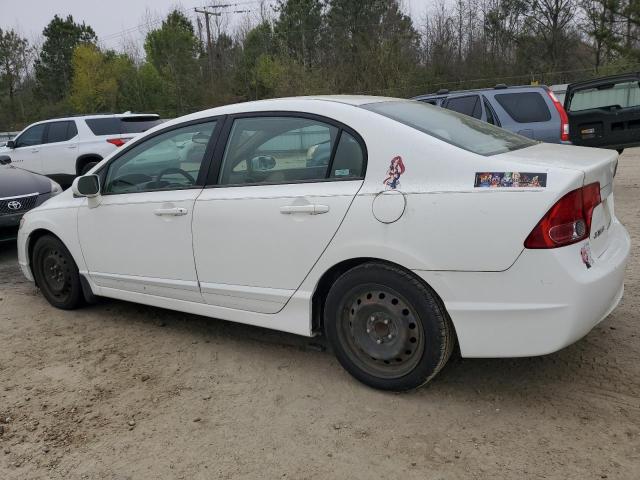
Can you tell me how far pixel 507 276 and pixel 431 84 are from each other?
3014 cm

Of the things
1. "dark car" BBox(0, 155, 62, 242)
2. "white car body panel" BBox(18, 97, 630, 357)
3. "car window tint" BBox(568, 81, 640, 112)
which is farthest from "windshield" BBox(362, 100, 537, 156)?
"car window tint" BBox(568, 81, 640, 112)

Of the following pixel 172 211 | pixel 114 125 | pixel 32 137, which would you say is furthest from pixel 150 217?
pixel 32 137

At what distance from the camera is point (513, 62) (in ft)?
122

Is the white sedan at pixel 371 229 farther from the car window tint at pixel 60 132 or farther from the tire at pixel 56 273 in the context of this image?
the car window tint at pixel 60 132

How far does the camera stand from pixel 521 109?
916 centimetres

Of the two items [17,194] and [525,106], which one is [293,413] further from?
[525,106]

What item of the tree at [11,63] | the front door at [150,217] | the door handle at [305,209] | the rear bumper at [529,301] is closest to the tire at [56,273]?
the front door at [150,217]

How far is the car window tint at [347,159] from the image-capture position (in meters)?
3.16

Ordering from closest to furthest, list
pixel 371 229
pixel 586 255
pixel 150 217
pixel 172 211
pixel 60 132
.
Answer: pixel 586 255
pixel 371 229
pixel 172 211
pixel 150 217
pixel 60 132

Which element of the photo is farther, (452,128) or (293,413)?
(452,128)

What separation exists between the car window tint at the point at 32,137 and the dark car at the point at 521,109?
28.4 feet

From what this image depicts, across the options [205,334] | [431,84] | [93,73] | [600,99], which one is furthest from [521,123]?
[93,73]

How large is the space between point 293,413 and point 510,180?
5.45 feet

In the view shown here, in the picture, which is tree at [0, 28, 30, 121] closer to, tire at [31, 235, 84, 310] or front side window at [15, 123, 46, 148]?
front side window at [15, 123, 46, 148]
